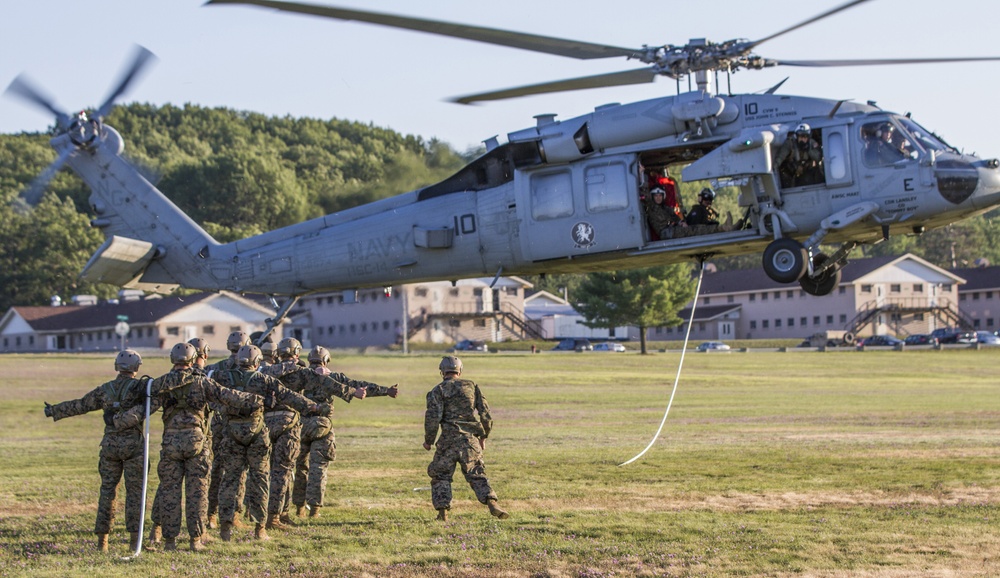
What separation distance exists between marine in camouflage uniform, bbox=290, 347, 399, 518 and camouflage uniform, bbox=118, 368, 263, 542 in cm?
152

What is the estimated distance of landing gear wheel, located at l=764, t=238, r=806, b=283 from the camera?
15797mm

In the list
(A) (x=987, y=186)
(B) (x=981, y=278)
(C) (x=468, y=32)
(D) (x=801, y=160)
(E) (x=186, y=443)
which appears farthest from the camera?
(B) (x=981, y=278)

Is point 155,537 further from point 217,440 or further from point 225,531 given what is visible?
point 217,440

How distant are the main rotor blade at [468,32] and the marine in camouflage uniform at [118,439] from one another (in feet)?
13.1

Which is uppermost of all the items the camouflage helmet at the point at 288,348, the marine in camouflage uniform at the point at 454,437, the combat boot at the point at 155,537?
the camouflage helmet at the point at 288,348

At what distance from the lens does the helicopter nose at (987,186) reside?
51.8 ft

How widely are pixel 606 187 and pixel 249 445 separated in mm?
7101

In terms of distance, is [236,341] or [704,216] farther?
[704,216]

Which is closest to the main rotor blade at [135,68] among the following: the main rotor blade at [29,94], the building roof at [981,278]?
the main rotor blade at [29,94]

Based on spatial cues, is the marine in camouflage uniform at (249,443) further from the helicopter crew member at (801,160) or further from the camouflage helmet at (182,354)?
the helicopter crew member at (801,160)

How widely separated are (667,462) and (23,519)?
955cm

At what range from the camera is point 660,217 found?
664 inches

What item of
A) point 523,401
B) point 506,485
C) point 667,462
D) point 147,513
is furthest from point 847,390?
point 147,513

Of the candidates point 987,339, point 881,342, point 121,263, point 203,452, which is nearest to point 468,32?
point 203,452
